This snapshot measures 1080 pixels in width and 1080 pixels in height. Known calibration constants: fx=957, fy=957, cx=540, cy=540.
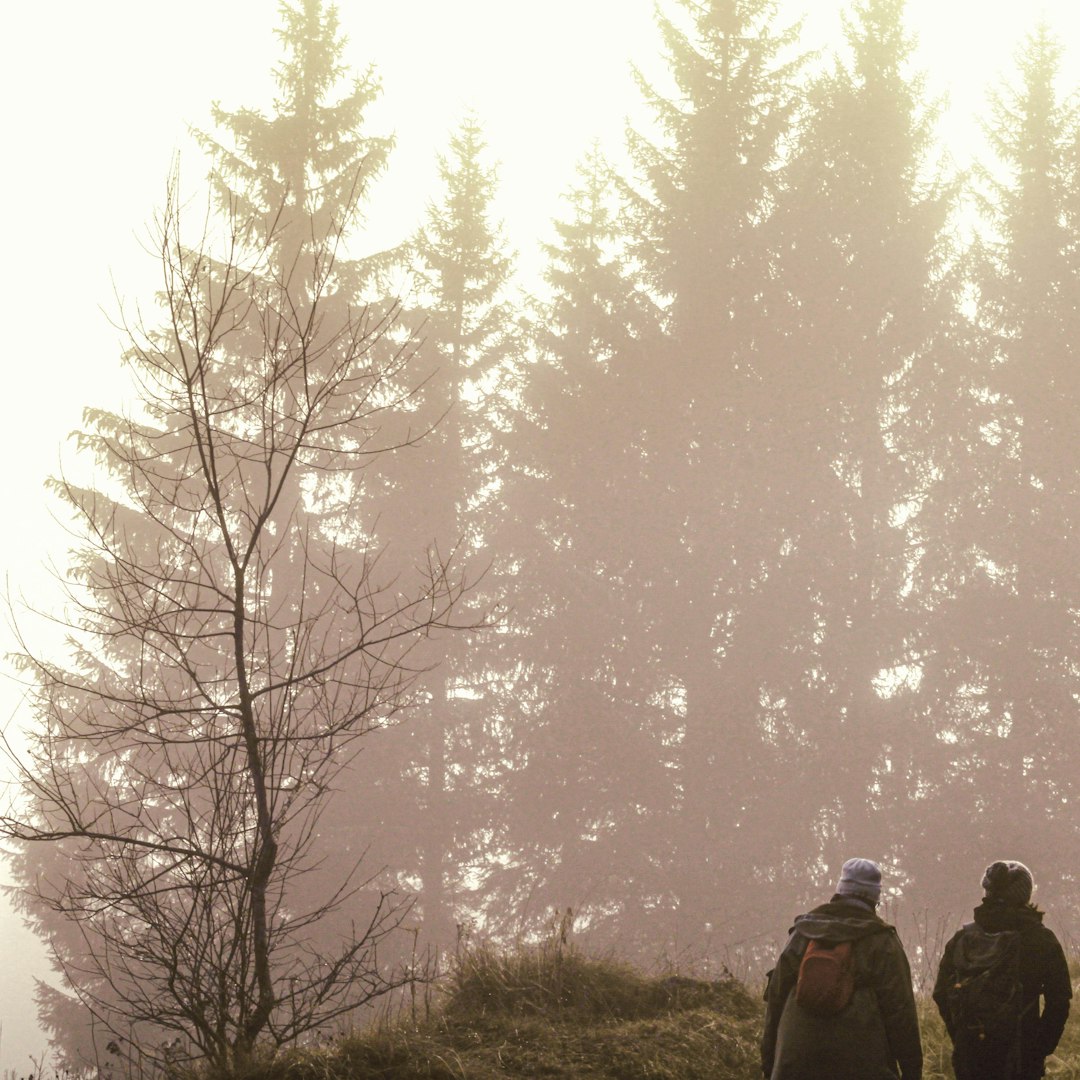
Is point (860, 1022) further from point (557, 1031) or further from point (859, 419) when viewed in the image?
point (859, 419)

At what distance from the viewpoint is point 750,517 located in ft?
50.6

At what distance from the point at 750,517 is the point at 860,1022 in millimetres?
12012

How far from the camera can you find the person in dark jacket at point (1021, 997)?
14.2ft

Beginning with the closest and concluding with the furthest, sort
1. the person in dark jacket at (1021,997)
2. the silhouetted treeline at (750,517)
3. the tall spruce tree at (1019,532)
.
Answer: the person in dark jacket at (1021,997), the tall spruce tree at (1019,532), the silhouetted treeline at (750,517)

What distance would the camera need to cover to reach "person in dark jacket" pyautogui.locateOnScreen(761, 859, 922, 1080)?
3.81m

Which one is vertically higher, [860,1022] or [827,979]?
[827,979]

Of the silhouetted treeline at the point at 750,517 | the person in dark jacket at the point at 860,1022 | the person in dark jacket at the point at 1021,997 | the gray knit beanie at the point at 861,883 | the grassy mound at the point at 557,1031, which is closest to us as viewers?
the person in dark jacket at the point at 860,1022

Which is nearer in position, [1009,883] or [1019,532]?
[1009,883]

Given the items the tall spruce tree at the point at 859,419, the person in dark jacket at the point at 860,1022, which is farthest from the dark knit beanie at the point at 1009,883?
the tall spruce tree at the point at 859,419

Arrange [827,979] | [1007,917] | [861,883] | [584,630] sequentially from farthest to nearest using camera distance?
[584,630] < [1007,917] < [861,883] < [827,979]

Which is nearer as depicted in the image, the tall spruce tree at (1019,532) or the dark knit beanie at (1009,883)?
the dark knit beanie at (1009,883)

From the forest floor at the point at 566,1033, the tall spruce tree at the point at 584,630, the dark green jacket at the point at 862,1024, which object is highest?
the tall spruce tree at the point at 584,630

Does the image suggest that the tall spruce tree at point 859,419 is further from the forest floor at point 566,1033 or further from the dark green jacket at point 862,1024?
the dark green jacket at point 862,1024

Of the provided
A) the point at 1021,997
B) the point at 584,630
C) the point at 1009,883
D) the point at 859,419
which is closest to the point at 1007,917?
the point at 1009,883
